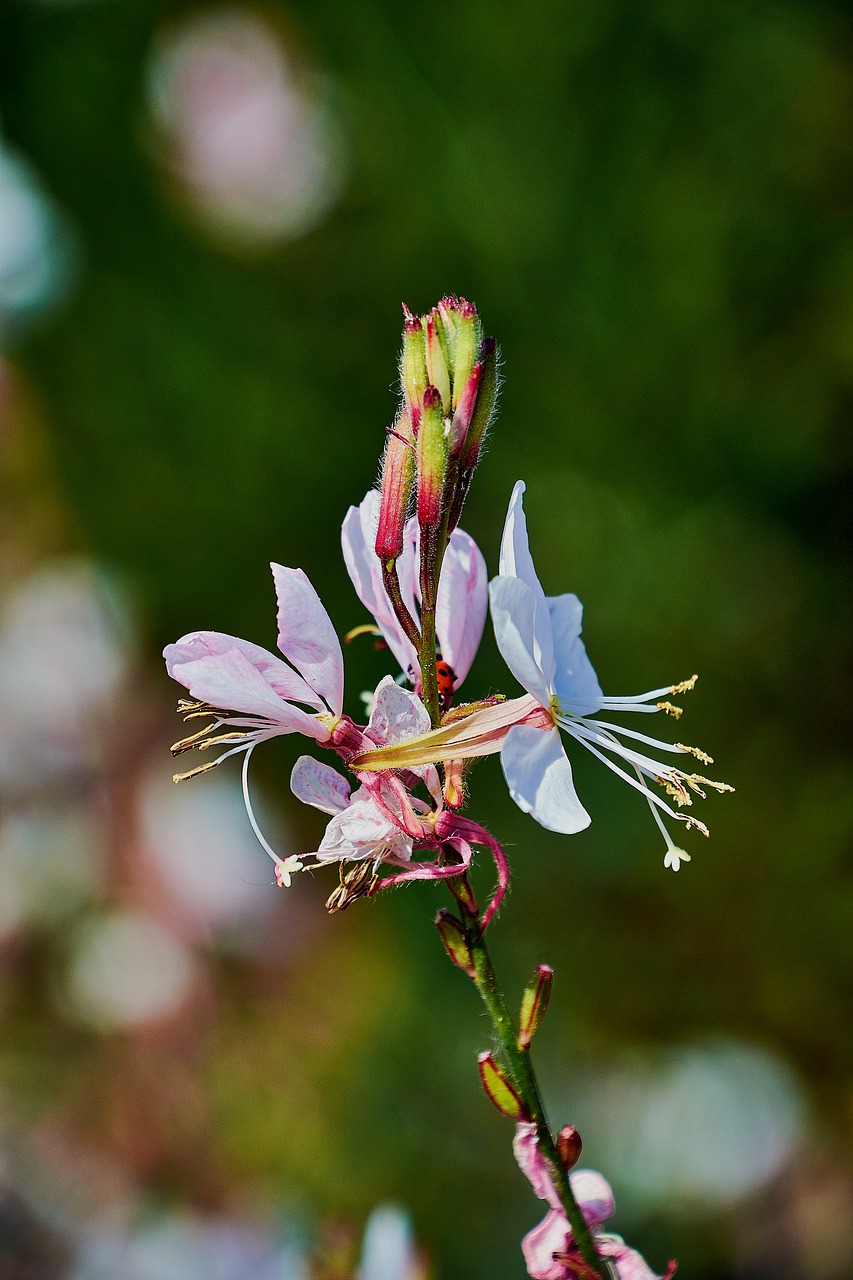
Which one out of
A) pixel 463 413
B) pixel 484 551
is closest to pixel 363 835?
pixel 463 413

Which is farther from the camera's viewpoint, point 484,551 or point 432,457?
point 484,551

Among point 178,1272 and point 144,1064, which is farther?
point 144,1064

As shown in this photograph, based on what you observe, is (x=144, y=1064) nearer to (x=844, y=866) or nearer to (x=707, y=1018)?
(x=707, y=1018)

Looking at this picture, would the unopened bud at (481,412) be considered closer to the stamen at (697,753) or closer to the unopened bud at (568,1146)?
the stamen at (697,753)

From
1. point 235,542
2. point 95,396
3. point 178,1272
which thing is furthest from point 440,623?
point 95,396

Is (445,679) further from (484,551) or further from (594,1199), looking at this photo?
(484,551)

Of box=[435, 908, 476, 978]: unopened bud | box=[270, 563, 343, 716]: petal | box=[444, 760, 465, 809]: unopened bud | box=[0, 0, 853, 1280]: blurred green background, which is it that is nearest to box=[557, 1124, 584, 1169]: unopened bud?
box=[435, 908, 476, 978]: unopened bud
